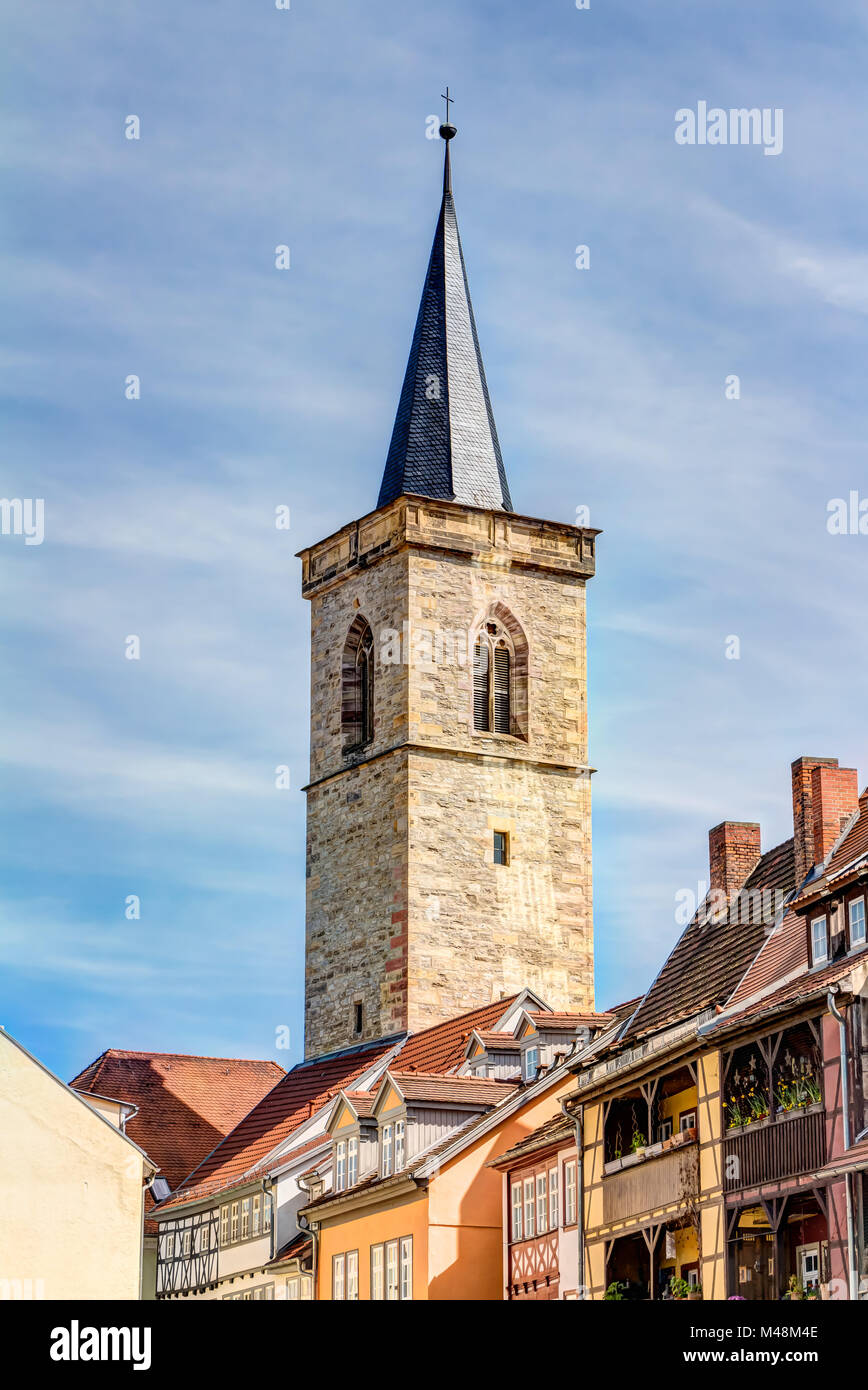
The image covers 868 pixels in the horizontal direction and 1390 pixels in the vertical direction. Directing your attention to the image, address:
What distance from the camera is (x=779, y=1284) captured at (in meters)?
30.8

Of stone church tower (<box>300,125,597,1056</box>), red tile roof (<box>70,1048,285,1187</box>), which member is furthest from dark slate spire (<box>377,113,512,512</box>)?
red tile roof (<box>70,1048,285,1187</box>)

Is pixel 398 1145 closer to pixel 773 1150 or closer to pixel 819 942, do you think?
pixel 819 942

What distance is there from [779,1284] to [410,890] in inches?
986

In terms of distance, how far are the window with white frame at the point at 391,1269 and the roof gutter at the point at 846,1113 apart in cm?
1339

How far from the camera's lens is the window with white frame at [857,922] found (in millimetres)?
31344

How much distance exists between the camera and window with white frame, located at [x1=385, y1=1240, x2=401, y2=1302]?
40.9m

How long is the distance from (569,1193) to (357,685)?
78.3ft

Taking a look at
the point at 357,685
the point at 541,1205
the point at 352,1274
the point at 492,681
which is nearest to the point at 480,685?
the point at 492,681

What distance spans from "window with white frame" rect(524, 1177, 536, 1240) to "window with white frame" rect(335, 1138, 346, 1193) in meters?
6.94

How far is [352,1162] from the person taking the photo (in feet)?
149
